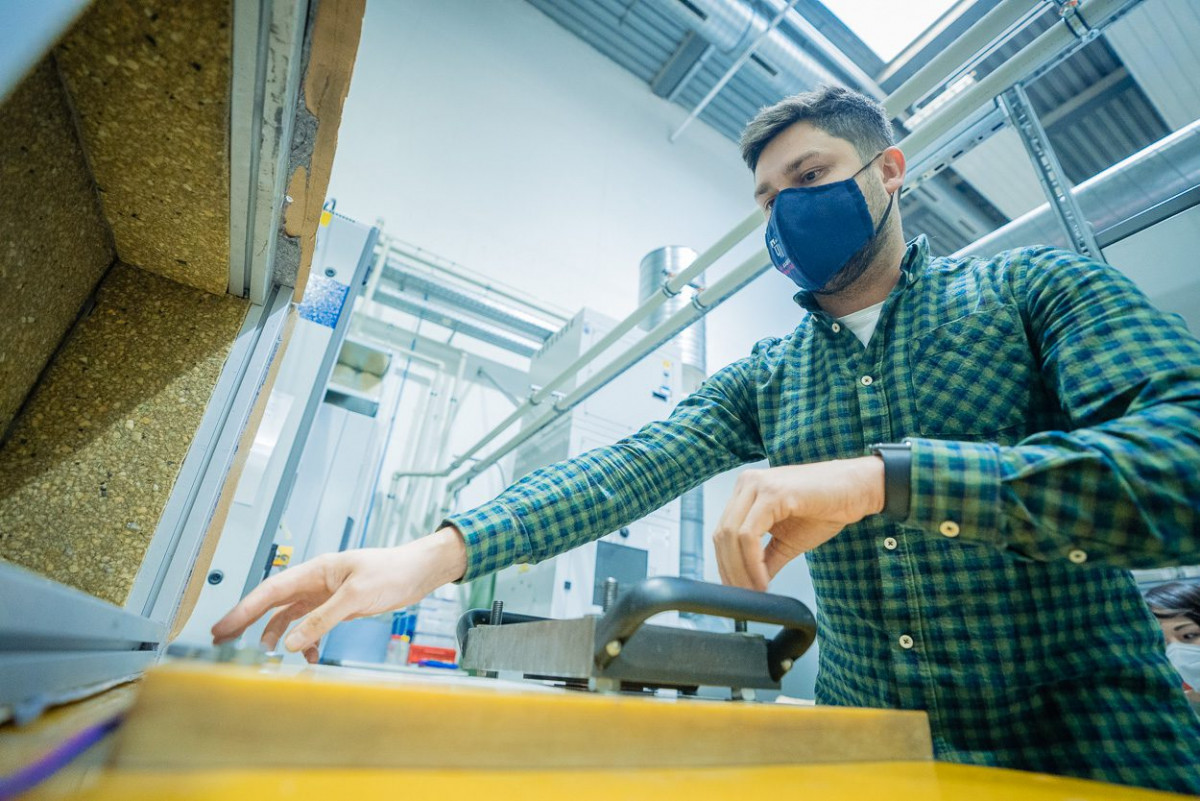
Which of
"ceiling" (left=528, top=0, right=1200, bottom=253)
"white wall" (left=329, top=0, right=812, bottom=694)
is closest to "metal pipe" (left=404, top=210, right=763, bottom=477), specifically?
"white wall" (left=329, top=0, right=812, bottom=694)

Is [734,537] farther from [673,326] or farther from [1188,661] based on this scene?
[1188,661]

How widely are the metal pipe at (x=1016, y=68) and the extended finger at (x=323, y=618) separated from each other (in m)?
1.11

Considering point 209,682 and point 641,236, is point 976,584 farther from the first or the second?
point 641,236

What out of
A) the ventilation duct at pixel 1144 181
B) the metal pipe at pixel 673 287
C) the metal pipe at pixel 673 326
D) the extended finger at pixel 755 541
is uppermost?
the ventilation duct at pixel 1144 181

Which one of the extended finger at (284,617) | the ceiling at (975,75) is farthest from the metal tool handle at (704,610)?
the ceiling at (975,75)

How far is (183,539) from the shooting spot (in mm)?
762

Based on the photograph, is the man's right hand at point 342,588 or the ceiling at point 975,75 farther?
the ceiling at point 975,75

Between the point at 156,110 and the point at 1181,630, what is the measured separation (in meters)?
3.27

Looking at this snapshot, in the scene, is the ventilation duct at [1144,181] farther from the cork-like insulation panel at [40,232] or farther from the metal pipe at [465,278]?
the metal pipe at [465,278]

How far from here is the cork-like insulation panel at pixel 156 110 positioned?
46 cm

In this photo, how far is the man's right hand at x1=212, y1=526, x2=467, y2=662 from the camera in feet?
1.79

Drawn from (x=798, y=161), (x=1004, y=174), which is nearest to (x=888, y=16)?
(x=1004, y=174)

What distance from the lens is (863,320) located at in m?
0.92

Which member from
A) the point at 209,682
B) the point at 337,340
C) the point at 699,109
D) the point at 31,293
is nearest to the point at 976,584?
the point at 209,682
